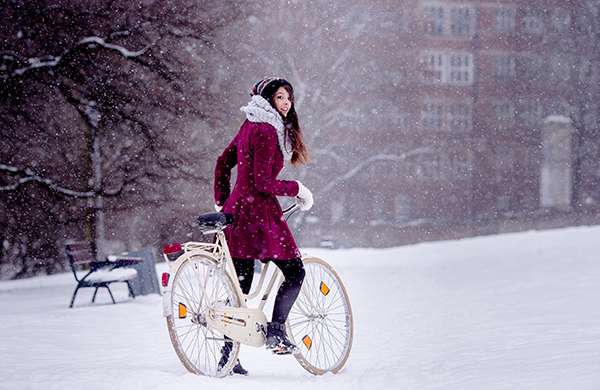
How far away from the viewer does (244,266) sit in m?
4.53

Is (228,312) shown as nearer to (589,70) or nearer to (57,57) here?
(57,57)

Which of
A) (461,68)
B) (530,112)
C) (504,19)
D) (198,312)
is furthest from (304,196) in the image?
(530,112)

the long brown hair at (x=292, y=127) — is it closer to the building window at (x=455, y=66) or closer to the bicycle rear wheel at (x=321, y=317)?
the bicycle rear wheel at (x=321, y=317)

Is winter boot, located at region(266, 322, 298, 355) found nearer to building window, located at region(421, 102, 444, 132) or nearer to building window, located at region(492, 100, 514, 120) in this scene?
building window, located at region(421, 102, 444, 132)

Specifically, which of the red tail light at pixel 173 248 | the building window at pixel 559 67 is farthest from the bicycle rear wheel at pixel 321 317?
the building window at pixel 559 67

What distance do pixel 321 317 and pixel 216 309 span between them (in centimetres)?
102

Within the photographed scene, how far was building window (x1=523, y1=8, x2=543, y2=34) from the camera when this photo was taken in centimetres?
4459

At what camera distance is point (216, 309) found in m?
4.25

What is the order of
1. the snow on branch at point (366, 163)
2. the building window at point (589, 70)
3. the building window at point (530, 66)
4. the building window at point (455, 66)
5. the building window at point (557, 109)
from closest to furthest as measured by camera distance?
the snow on branch at point (366, 163) → the building window at point (589, 70) → the building window at point (557, 109) → the building window at point (455, 66) → the building window at point (530, 66)

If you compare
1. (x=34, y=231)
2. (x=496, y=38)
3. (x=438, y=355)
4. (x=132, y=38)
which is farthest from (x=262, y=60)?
(x=496, y=38)

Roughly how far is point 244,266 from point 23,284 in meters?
9.74

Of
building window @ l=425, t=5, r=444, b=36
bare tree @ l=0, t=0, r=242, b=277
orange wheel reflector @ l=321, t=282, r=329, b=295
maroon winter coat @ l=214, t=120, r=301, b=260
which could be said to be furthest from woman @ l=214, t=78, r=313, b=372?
building window @ l=425, t=5, r=444, b=36

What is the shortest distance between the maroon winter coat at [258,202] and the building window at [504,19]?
144 ft

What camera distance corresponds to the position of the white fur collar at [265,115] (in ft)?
14.4
